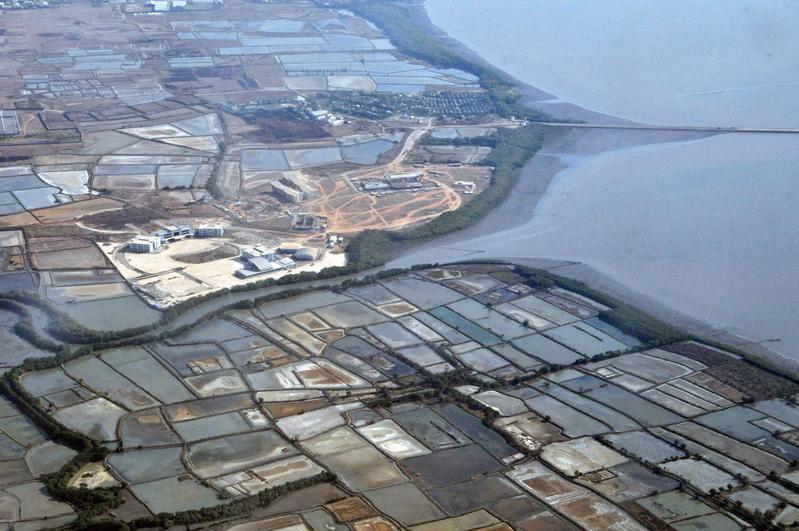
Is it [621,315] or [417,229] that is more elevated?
[417,229]

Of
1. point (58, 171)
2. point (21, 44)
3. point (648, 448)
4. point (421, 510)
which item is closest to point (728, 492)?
point (648, 448)

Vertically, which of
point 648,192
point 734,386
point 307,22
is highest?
point 307,22

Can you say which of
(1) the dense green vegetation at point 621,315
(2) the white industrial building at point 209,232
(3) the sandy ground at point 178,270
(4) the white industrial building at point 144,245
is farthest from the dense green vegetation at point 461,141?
(4) the white industrial building at point 144,245

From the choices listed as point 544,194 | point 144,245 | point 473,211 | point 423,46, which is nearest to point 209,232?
point 144,245

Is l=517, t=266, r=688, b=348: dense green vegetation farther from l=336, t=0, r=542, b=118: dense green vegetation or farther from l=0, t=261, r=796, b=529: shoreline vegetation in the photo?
l=336, t=0, r=542, b=118: dense green vegetation

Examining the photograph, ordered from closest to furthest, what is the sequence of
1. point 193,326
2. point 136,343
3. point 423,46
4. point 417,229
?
1. point 136,343
2. point 193,326
3. point 417,229
4. point 423,46

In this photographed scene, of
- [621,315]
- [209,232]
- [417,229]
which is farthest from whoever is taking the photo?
[417,229]

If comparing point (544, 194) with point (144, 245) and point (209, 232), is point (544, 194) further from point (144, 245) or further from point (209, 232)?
point (144, 245)

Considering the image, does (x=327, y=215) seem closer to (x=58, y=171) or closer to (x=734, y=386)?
(x=58, y=171)
